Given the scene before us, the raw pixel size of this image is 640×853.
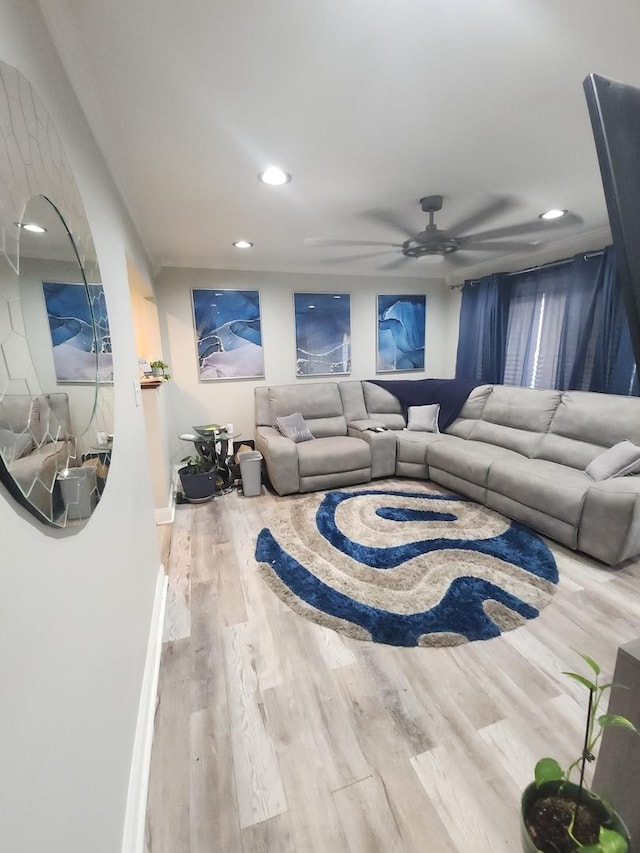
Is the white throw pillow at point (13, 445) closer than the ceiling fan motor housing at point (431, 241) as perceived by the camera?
Yes

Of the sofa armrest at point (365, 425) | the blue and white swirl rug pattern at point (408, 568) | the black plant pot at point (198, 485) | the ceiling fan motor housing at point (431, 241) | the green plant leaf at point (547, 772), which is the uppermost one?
the ceiling fan motor housing at point (431, 241)

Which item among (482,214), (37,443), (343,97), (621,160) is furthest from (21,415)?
(482,214)

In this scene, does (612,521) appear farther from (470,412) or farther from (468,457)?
(470,412)

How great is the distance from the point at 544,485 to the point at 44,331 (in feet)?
9.24

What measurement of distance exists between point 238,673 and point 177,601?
63 centimetres

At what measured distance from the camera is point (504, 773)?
111 cm

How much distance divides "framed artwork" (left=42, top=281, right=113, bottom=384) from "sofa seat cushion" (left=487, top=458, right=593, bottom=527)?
2668 mm

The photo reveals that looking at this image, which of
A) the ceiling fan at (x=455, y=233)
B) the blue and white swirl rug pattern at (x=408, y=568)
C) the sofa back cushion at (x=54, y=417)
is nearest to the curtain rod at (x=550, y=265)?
the ceiling fan at (x=455, y=233)

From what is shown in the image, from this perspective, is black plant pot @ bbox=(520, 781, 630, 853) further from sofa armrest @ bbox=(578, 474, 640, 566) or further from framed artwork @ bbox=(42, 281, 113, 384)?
sofa armrest @ bbox=(578, 474, 640, 566)

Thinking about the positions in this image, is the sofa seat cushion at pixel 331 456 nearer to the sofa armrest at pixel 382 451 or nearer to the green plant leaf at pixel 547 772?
the sofa armrest at pixel 382 451

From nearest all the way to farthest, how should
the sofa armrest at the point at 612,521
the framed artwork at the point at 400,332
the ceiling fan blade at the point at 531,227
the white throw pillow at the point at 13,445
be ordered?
1. the white throw pillow at the point at 13,445
2. the sofa armrest at the point at 612,521
3. the ceiling fan blade at the point at 531,227
4. the framed artwork at the point at 400,332

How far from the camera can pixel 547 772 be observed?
2.48 feet

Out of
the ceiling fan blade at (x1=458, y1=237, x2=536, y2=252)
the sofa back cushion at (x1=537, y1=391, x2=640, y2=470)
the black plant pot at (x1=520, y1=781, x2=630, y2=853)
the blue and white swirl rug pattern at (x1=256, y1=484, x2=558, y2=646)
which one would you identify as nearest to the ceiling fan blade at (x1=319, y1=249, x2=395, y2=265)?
the ceiling fan blade at (x1=458, y1=237, x2=536, y2=252)

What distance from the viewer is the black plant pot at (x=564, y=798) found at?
2.31 ft
